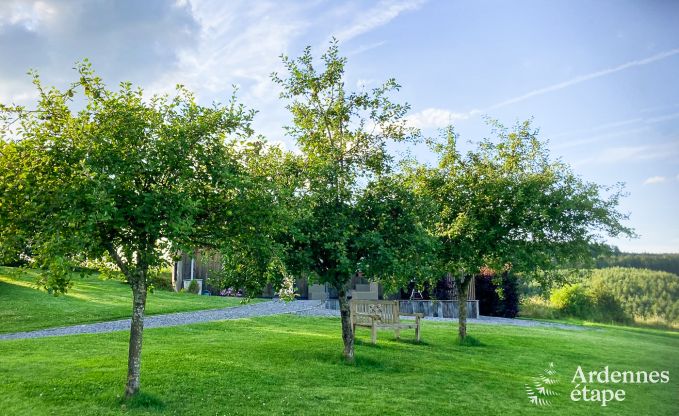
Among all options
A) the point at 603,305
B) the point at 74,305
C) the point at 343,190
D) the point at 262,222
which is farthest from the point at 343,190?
the point at 603,305

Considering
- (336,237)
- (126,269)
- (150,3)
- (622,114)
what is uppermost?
(150,3)

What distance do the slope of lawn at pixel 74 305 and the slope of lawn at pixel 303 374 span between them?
5.67m

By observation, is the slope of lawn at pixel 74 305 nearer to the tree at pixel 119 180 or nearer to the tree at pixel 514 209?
the tree at pixel 119 180

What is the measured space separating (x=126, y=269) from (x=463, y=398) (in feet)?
23.1

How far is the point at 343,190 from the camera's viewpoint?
13.1 m

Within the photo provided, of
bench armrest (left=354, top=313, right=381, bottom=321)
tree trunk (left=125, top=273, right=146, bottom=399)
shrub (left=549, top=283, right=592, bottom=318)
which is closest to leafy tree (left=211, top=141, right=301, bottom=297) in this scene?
tree trunk (left=125, top=273, right=146, bottom=399)

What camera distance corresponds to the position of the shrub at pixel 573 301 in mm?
34031

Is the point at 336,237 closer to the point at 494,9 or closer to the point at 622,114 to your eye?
the point at 494,9

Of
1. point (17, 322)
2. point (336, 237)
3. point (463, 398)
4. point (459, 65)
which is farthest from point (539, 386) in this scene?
point (17, 322)

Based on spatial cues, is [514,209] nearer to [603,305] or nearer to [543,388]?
[543,388]

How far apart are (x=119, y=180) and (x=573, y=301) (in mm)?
33811

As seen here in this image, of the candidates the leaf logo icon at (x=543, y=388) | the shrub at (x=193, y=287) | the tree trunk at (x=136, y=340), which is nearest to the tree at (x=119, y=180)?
the tree trunk at (x=136, y=340)

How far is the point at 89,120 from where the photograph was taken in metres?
9.38

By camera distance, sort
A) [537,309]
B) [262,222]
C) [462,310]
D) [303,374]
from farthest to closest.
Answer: [537,309], [462,310], [303,374], [262,222]
